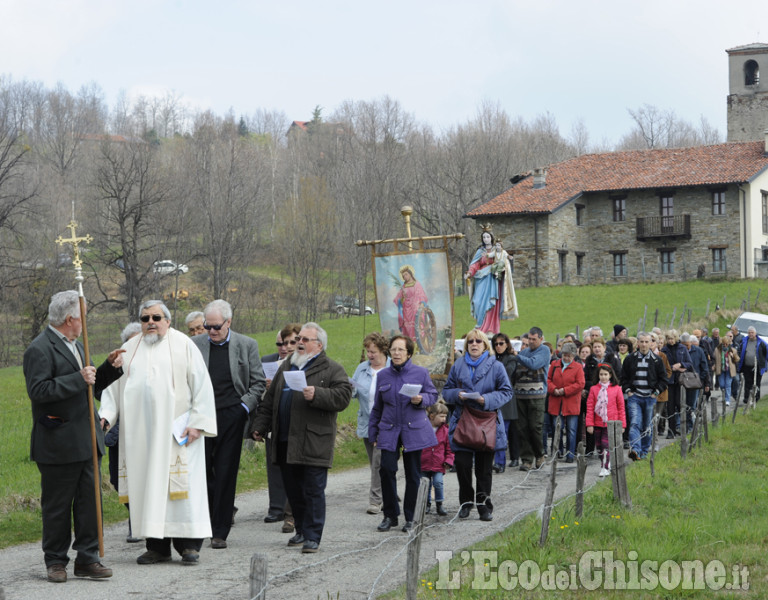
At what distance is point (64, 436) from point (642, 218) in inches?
2251

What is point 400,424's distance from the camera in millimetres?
10125

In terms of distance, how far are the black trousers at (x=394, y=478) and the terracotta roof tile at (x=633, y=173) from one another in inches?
1946

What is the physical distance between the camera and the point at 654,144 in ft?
338

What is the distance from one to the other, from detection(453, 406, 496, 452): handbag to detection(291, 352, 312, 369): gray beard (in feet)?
6.78

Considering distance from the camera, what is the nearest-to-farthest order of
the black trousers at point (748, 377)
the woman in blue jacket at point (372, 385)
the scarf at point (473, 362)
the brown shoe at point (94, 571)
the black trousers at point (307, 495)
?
the brown shoe at point (94, 571)
the black trousers at point (307, 495)
the scarf at point (473, 362)
the woman in blue jacket at point (372, 385)
the black trousers at point (748, 377)

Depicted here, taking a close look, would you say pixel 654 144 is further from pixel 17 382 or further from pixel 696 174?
pixel 17 382

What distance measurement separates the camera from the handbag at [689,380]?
18.7 metres

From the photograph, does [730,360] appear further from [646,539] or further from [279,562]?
[279,562]

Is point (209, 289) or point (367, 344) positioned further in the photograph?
point (209, 289)

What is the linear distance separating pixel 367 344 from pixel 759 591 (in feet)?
16.4

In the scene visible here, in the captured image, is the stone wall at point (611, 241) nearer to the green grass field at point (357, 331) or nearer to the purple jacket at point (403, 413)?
the green grass field at point (357, 331)

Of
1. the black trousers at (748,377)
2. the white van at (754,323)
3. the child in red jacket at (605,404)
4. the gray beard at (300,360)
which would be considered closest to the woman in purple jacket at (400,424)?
the gray beard at (300,360)

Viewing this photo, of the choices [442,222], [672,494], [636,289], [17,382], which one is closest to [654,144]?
[442,222]

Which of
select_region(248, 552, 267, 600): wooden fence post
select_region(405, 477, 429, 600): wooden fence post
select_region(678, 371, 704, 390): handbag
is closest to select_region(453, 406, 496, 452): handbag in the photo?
select_region(405, 477, 429, 600): wooden fence post
